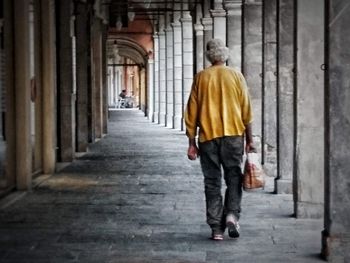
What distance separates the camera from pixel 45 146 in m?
12.5

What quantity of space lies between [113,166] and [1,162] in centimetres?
401

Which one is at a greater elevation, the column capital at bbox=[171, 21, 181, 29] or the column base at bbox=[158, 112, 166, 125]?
the column capital at bbox=[171, 21, 181, 29]

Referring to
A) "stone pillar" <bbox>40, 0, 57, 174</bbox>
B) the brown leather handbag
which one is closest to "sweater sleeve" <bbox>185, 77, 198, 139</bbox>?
the brown leather handbag

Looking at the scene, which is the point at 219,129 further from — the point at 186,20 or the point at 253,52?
the point at 186,20

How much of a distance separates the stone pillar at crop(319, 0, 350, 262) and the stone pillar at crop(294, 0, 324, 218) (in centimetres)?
185

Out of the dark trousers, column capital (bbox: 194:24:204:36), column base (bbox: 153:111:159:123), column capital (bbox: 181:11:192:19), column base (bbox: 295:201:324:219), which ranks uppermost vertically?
column capital (bbox: 181:11:192:19)

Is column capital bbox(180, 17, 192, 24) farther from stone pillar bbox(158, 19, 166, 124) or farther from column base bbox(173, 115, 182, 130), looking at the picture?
stone pillar bbox(158, 19, 166, 124)

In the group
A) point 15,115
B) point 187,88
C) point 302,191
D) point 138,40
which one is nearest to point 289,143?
point 302,191

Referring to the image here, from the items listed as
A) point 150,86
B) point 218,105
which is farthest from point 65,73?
point 150,86

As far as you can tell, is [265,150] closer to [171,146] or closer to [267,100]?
[267,100]

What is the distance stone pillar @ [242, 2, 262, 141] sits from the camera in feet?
46.0

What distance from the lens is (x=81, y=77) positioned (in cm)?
1738

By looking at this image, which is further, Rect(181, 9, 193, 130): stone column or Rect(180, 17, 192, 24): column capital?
Rect(180, 17, 192, 24): column capital

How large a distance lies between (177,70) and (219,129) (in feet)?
74.3
